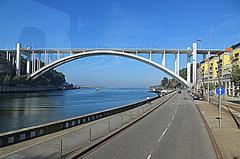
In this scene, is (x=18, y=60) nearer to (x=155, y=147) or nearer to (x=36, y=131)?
(x=36, y=131)

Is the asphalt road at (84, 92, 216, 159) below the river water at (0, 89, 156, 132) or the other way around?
the other way around

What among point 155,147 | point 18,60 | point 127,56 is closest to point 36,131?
point 155,147

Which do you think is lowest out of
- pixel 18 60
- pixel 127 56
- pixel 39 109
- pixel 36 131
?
pixel 39 109

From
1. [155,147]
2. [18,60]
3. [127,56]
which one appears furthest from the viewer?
[18,60]

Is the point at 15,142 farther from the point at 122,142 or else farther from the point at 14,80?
the point at 14,80

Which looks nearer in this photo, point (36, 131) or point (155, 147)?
point (155, 147)

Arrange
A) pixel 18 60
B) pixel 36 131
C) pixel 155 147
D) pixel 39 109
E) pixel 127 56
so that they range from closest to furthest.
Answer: pixel 155 147, pixel 36 131, pixel 39 109, pixel 127 56, pixel 18 60

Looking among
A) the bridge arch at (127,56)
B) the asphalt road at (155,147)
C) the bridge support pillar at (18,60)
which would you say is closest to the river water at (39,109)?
the asphalt road at (155,147)

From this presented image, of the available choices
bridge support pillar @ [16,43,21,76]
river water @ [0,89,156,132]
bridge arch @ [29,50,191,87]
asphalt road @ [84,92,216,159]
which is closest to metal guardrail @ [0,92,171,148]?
asphalt road @ [84,92,216,159]

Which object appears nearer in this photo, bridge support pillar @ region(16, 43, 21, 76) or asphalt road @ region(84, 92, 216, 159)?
asphalt road @ region(84, 92, 216, 159)

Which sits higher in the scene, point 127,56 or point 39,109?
point 127,56

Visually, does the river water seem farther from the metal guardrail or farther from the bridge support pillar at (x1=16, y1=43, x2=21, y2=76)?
the bridge support pillar at (x1=16, y1=43, x2=21, y2=76)

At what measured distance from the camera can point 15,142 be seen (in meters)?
12.4

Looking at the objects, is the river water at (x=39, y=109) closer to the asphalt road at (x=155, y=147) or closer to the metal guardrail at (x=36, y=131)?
the metal guardrail at (x=36, y=131)
